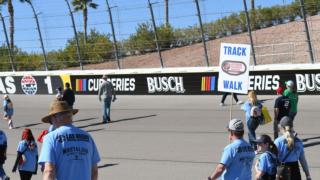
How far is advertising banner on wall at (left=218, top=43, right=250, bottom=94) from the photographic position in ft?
40.4

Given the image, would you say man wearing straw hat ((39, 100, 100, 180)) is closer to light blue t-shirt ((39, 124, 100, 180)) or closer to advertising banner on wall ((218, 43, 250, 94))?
light blue t-shirt ((39, 124, 100, 180))

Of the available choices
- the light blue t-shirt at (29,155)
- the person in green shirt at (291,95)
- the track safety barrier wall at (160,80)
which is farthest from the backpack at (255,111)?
the track safety barrier wall at (160,80)

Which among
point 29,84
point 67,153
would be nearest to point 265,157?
point 67,153

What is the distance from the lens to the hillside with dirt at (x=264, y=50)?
25.2m

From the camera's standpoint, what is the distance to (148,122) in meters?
20.0

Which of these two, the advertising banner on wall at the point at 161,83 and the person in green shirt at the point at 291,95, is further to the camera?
the advertising banner on wall at the point at 161,83

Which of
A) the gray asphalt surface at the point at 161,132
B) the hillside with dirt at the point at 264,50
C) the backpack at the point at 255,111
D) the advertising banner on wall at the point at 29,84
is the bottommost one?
the gray asphalt surface at the point at 161,132

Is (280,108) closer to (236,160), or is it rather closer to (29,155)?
(29,155)

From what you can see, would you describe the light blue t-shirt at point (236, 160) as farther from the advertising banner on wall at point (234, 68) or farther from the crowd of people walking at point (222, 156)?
the advertising banner on wall at point (234, 68)

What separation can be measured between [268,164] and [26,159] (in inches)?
210

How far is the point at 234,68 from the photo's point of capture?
12.5 m

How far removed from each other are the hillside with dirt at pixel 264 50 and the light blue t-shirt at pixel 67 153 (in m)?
19.3

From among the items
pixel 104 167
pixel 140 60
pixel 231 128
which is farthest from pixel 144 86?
pixel 231 128

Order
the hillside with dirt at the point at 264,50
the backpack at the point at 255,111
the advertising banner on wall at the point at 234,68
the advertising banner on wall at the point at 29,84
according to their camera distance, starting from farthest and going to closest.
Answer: the advertising banner on wall at the point at 29,84
the hillside with dirt at the point at 264,50
the backpack at the point at 255,111
the advertising banner on wall at the point at 234,68
